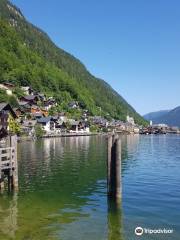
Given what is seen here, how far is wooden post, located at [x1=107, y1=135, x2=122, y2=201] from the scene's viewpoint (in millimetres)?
26562

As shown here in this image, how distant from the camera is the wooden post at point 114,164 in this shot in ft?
87.1

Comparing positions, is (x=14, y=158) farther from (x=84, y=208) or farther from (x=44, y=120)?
(x=44, y=120)

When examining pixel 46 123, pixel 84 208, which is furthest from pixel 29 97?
pixel 84 208

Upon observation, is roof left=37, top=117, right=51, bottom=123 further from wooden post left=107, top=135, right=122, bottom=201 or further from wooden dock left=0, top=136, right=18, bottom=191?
wooden post left=107, top=135, right=122, bottom=201

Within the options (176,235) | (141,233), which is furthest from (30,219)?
(176,235)

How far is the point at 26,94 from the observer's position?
192 metres

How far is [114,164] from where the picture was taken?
26719 mm

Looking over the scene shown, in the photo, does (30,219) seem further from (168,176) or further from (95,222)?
(168,176)

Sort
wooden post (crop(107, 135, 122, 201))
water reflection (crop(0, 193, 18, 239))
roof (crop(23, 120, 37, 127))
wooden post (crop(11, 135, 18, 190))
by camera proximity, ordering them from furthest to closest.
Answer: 1. roof (crop(23, 120, 37, 127))
2. wooden post (crop(11, 135, 18, 190))
3. wooden post (crop(107, 135, 122, 201))
4. water reflection (crop(0, 193, 18, 239))

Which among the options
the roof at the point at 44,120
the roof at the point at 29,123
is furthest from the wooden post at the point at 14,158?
the roof at the point at 44,120

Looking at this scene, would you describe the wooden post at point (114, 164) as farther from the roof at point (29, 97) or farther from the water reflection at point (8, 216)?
the roof at point (29, 97)

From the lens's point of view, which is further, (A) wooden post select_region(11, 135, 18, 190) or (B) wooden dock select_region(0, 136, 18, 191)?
(A) wooden post select_region(11, 135, 18, 190)

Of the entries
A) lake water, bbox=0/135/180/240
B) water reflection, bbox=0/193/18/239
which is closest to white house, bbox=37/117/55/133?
lake water, bbox=0/135/180/240

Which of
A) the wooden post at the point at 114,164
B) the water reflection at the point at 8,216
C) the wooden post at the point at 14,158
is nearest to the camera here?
the water reflection at the point at 8,216
